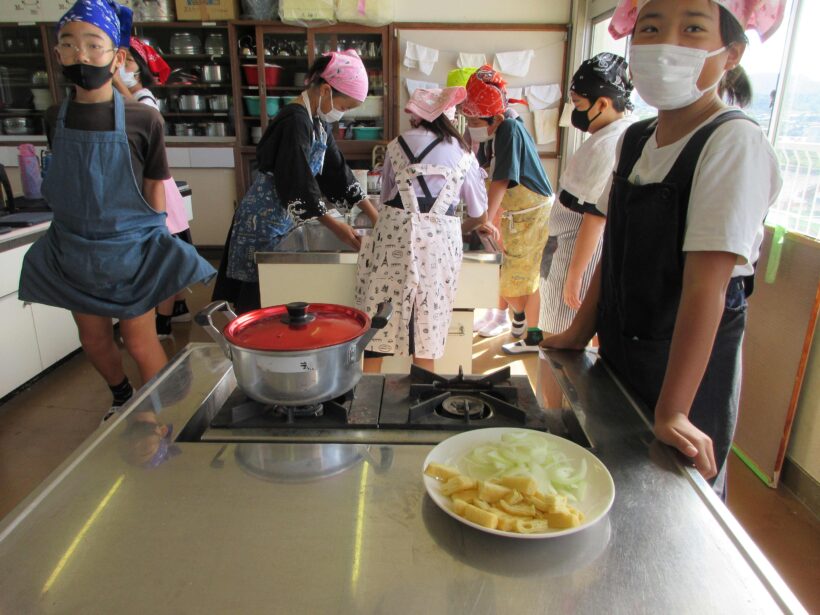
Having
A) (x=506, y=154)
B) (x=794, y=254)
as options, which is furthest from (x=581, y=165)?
(x=794, y=254)

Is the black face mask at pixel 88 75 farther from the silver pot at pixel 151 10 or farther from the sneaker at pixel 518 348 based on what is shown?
the silver pot at pixel 151 10

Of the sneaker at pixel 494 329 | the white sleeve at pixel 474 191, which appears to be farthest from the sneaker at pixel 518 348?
the white sleeve at pixel 474 191

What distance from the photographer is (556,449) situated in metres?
0.79

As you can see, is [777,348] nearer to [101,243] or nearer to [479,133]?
[479,133]

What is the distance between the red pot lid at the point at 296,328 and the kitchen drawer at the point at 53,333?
2.26 meters

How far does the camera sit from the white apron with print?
6.66ft

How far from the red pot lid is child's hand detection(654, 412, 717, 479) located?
0.45m

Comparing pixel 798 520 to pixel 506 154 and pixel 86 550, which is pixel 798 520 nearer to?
pixel 506 154

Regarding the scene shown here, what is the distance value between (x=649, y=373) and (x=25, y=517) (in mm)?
947

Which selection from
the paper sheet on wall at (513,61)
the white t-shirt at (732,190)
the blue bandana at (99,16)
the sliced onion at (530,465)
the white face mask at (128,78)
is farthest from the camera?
the paper sheet on wall at (513,61)

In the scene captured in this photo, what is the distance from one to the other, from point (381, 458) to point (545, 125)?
4.51 m

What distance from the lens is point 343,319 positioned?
0.94m

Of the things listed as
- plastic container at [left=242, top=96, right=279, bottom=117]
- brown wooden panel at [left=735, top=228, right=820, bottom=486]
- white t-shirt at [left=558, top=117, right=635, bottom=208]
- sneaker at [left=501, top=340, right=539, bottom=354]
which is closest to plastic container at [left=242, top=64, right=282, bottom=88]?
plastic container at [left=242, top=96, right=279, bottom=117]

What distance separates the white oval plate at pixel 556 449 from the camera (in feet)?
2.10
